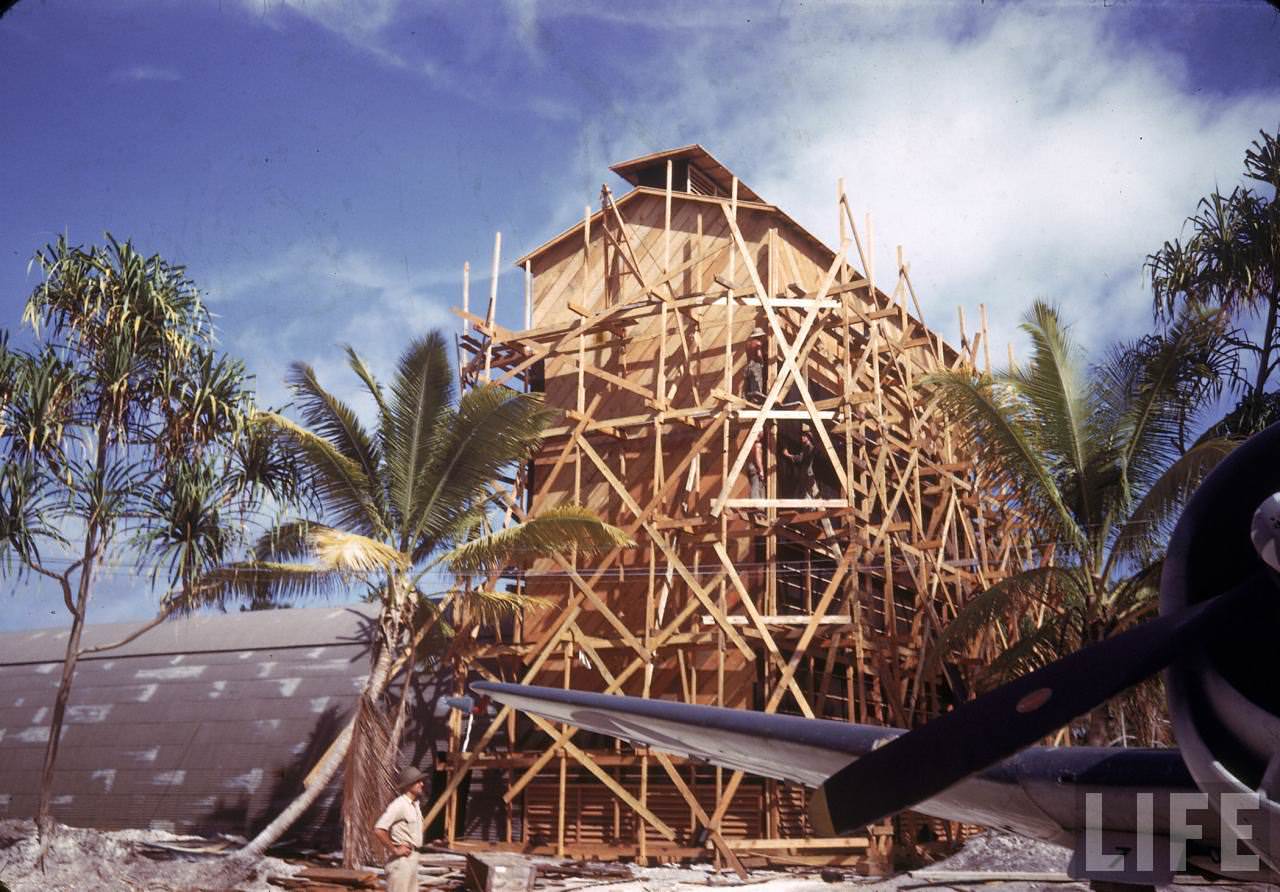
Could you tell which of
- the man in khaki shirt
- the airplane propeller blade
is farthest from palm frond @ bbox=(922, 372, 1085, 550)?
the airplane propeller blade

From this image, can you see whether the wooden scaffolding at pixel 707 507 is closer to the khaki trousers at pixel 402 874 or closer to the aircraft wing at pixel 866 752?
the khaki trousers at pixel 402 874

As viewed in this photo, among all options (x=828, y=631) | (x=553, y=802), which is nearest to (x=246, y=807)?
(x=553, y=802)

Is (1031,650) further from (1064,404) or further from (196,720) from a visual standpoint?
(196,720)

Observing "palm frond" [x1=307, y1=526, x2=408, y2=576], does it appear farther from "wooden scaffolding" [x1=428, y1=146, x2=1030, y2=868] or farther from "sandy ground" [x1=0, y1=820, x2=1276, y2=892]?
"sandy ground" [x1=0, y1=820, x2=1276, y2=892]

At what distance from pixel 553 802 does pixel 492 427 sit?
7.04m

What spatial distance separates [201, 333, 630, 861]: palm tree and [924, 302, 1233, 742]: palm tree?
5893 mm

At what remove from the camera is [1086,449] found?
16.3m

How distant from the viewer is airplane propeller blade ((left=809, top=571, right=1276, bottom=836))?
154 inches

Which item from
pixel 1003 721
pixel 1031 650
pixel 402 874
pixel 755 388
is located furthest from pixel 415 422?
pixel 1003 721

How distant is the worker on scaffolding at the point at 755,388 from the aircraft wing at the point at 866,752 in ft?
45.1

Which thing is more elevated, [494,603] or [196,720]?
[494,603]

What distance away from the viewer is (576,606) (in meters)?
20.5

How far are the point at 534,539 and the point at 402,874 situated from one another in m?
7.66

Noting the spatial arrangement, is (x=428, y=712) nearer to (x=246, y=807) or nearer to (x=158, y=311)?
(x=246, y=807)
